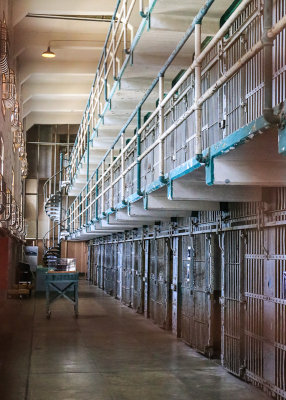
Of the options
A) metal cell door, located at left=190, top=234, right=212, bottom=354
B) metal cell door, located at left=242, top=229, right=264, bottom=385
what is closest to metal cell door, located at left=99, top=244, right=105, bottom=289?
metal cell door, located at left=190, top=234, right=212, bottom=354

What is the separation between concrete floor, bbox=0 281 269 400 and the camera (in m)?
7.18

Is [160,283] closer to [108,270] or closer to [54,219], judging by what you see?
[108,270]

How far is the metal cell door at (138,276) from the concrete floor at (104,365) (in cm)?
158

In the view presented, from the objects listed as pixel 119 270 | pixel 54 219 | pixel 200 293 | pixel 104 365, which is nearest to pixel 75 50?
pixel 119 270

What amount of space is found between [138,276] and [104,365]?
753 cm

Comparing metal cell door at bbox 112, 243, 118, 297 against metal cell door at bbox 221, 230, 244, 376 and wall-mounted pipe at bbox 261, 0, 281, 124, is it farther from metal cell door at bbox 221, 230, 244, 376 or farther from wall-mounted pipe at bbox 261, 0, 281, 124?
wall-mounted pipe at bbox 261, 0, 281, 124

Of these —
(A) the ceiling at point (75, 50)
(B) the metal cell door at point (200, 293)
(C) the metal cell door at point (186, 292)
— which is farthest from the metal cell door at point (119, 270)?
(B) the metal cell door at point (200, 293)

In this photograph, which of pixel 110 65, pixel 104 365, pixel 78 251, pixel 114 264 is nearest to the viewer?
pixel 104 365

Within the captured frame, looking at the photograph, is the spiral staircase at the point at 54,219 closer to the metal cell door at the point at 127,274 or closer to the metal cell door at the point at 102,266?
the metal cell door at the point at 102,266

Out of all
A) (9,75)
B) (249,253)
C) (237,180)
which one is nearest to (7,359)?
(249,253)

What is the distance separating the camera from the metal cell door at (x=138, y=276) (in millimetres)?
15883

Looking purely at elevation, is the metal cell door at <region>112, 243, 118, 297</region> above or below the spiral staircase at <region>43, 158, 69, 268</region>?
below

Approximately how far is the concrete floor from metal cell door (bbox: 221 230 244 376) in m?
0.26

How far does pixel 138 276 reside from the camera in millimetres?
16359
